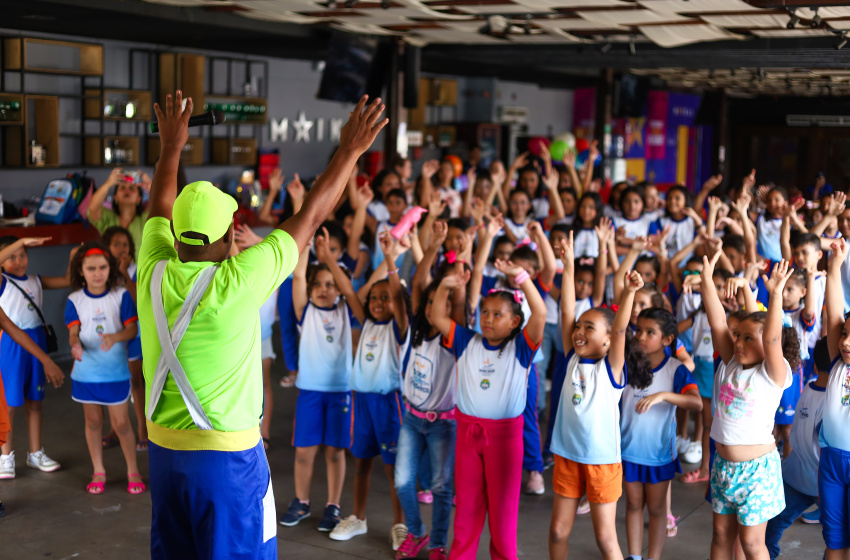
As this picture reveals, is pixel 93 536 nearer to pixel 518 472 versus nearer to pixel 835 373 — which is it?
pixel 518 472

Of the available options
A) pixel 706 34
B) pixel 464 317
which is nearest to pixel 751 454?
pixel 464 317

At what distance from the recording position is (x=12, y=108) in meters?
8.11

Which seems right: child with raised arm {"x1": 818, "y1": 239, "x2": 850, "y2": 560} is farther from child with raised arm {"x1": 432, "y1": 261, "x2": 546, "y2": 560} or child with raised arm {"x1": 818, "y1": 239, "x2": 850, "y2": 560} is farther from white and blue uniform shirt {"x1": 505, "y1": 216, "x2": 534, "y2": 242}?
white and blue uniform shirt {"x1": 505, "y1": 216, "x2": 534, "y2": 242}

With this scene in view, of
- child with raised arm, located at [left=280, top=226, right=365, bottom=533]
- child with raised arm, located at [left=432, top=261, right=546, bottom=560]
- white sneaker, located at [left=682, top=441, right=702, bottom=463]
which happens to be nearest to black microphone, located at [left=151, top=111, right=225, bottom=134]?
child with raised arm, located at [left=432, top=261, right=546, bottom=560]

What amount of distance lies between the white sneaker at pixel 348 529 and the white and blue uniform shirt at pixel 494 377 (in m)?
0.92

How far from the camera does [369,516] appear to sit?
4402mm

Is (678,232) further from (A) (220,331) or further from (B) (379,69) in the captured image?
(A) (220,331)

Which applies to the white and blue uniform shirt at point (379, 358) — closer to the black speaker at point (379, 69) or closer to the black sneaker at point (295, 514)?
the black sneaker at point (295, 514)

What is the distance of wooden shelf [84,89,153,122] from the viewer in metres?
8.95

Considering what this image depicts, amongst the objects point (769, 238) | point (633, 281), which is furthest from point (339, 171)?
point (769, 238)

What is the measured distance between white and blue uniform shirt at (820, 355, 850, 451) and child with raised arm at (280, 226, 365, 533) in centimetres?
204

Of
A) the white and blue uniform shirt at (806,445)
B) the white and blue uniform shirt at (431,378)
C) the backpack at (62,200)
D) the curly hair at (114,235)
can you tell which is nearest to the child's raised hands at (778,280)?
the white and blue uniform shirt at (806,445)

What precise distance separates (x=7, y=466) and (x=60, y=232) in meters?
2.95

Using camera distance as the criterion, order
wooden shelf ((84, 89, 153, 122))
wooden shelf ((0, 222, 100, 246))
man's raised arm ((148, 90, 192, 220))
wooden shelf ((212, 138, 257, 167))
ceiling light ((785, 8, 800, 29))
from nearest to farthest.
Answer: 1. man's raised arm ((148, 90, 192, 220))
2. ceiling light ((785, 8, 800, 29))
3. wooden shelf ((0, 222, 100, 246))
4. wooden shelf ((84, 89, 153, 122))
5. wooden shelf ((212, 138, 257, 167))
